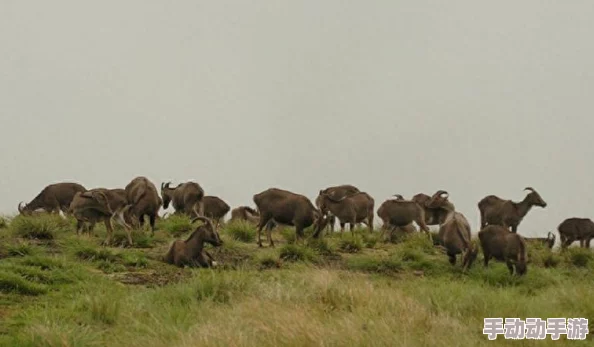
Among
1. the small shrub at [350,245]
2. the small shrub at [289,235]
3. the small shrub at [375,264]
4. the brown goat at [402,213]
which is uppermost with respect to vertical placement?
the brown goat at [402,213]

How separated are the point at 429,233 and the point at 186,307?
1041cm

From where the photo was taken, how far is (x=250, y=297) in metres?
8.69

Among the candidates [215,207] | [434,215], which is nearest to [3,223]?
[215,207]

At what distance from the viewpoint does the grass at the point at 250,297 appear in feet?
22.3

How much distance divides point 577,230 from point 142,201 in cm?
1376

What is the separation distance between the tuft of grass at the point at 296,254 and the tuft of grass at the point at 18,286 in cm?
556

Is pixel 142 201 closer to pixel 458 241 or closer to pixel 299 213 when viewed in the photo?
pixel 299 213

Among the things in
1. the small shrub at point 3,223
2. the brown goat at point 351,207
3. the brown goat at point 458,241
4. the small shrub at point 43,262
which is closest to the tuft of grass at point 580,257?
the brown goat at point 458,241

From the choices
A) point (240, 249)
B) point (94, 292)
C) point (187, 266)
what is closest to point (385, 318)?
point (94, 292)

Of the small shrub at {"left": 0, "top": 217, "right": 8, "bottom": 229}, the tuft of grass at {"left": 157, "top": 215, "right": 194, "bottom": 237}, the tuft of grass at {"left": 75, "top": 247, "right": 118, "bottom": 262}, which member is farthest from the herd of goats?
the small shrub at {"left": 0, "top": 217, "right": 8, "bottom": 229}

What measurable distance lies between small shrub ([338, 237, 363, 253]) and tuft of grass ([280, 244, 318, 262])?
1.82 meters

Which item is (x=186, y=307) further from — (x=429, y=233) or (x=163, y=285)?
(x=429, y=233)

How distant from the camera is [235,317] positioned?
24.1 feet

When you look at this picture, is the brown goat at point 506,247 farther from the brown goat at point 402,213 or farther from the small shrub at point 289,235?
the small shrub at point 289,235
